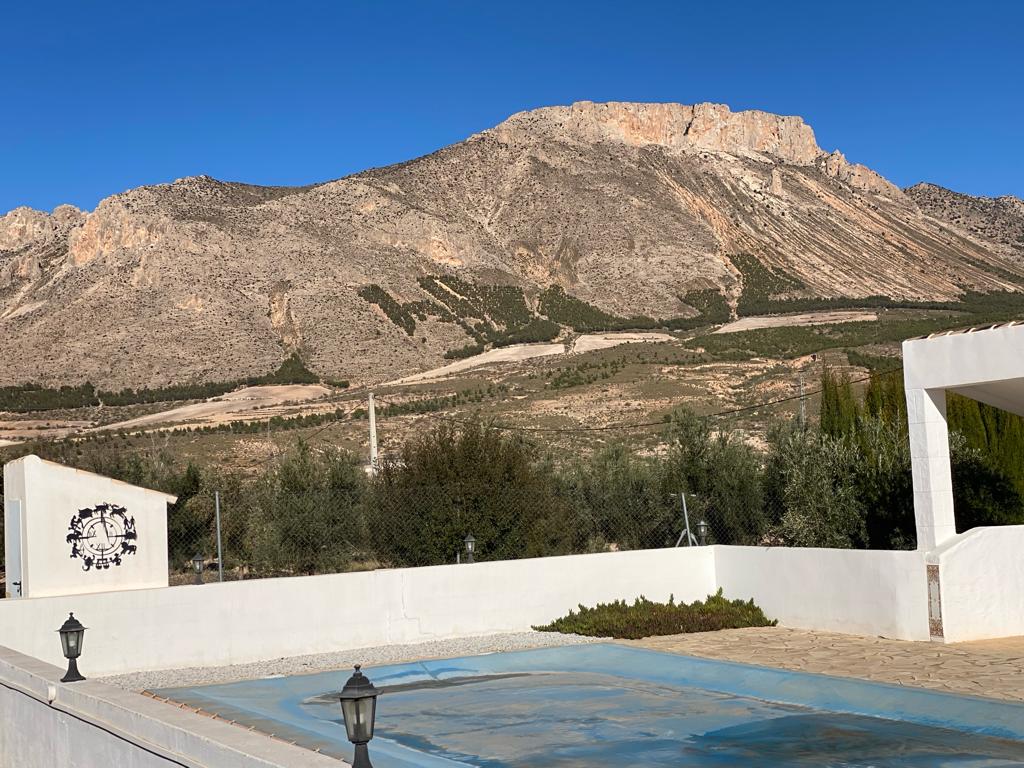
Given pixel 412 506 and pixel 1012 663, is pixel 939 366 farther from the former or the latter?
pixel 412 506

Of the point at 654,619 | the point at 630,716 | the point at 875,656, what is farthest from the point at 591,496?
the point at 630,716

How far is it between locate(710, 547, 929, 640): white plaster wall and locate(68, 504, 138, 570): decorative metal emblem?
26.6 feet

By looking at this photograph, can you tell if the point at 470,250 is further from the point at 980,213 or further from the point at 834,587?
the point at 834,587

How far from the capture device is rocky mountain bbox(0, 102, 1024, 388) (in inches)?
2753

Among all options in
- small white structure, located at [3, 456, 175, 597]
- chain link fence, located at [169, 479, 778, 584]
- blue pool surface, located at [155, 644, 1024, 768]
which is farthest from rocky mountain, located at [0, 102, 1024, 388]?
blue pool surface, located at [155, 644, 1024, 768]

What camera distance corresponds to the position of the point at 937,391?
521 inches

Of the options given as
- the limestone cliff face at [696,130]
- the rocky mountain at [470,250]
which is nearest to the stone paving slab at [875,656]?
the rocky mountain at [470,250]

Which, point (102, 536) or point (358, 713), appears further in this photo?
point (102, 536)

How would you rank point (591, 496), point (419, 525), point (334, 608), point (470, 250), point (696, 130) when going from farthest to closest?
point (696, 130)
point (470, 250)
point (591, 496)
point (419, 525)
point (334, 608)

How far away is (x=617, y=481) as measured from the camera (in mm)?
23797

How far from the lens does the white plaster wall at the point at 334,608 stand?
523 inches

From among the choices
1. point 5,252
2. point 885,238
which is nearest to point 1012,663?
point 885,238

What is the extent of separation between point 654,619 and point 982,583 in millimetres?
4240

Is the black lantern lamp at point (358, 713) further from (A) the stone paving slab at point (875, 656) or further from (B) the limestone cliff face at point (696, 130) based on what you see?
(B) the limestone cliff face at point (696, 130)
